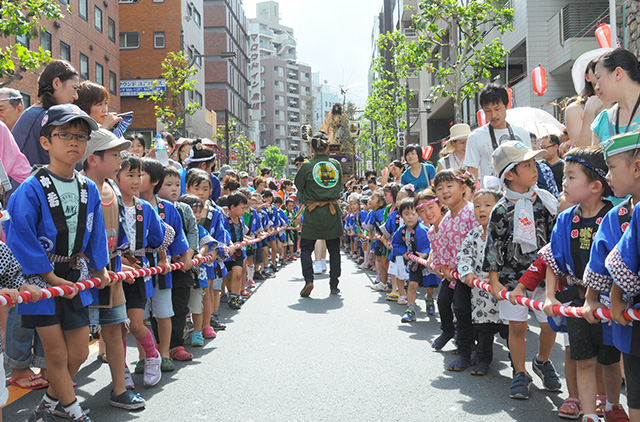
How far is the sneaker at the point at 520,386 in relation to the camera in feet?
15.5

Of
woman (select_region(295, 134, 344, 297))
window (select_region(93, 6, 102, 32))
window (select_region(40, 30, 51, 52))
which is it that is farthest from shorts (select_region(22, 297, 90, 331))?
window (select_region(93, 6, 102, 32))

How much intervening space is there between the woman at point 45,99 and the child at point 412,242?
4.50 meters

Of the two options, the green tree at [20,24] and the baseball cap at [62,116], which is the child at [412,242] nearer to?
the baseball cap at [62,116]

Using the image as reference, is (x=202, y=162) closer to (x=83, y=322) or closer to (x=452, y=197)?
(x=452, y=197)

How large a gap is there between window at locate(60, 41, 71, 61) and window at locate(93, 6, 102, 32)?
4538 mm

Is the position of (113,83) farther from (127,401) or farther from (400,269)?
(127,401)

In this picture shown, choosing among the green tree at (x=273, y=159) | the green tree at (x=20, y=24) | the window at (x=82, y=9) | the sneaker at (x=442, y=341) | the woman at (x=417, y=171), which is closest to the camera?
the sneaker at (x=442, y=341)

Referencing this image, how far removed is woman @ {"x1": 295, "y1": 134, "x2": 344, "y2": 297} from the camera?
1147cm

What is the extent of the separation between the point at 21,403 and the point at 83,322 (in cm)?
105

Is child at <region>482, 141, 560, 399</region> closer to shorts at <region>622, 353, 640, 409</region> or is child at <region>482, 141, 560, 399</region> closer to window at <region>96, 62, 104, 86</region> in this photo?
shorts at <region>622, 353, 640, 409</region>

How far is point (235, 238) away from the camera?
994cm

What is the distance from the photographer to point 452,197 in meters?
6.49

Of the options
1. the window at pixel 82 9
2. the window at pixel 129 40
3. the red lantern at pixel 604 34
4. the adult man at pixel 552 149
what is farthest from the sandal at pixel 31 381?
the window at pixel 129 40

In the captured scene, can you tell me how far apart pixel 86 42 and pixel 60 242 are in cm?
3113
